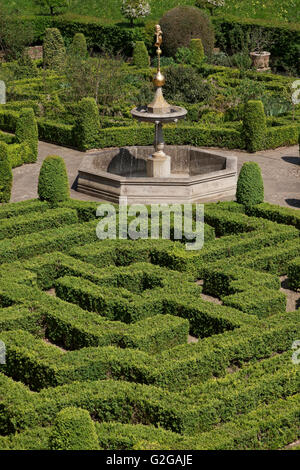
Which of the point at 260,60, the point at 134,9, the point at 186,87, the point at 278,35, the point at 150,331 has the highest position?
the point at 134,9

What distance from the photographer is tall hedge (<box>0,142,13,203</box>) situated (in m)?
22.8

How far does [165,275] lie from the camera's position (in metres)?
17.7

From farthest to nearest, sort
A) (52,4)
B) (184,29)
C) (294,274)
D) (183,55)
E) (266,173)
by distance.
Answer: (52,4) < (184,29) < (183,55) < (266,173) < (294,274)

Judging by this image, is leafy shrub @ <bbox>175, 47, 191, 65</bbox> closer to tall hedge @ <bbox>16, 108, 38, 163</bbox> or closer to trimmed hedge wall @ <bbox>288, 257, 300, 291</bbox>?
tall hedge @ <bbox>16, 108, 38, 163</bbox>

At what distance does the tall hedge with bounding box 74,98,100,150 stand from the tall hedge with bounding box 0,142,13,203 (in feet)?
19.2

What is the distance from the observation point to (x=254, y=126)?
A: 28.8 metres

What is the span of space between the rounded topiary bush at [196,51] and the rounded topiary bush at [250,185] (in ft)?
63.6

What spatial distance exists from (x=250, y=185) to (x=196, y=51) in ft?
66.1

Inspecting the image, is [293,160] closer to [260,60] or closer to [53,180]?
[53,180]

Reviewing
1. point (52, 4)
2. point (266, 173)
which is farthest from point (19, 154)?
point (52, 4)

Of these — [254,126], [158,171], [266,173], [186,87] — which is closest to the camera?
[158,171]

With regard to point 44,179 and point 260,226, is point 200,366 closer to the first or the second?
point 260,226

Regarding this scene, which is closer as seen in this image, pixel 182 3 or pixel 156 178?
pixel 156 178

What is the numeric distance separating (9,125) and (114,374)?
18723mm
